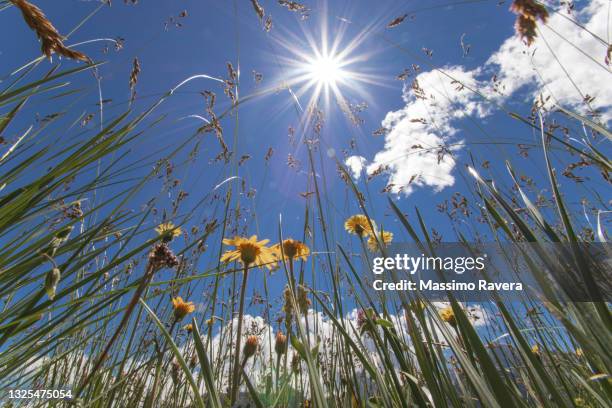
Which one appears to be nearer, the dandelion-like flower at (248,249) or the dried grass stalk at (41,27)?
the dried grass stalk at (41,27)

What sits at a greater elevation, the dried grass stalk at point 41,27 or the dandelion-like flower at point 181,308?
the dandelion-like flower at point 181,308

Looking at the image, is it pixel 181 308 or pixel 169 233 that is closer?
pixel 169 233

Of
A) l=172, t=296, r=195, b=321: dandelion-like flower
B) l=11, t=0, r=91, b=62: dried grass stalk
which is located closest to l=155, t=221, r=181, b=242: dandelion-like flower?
l=11, t=0, r=91, b=62: dried grass stalk

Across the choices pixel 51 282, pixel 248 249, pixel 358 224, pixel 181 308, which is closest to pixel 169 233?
pixel 51 282

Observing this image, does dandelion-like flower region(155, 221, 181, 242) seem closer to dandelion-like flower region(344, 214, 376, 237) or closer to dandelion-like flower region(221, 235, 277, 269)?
dandelion-like flower region(221, 235, 277, 269)

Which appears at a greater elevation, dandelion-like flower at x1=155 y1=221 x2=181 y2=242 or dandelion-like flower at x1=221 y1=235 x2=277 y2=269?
dandelion-like flower at x1=221 y1=235 x2=277 y2=269

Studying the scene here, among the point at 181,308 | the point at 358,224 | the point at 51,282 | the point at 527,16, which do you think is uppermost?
the point at 358,224

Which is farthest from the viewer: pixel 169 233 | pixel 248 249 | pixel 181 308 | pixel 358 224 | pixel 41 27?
pixel 358 224

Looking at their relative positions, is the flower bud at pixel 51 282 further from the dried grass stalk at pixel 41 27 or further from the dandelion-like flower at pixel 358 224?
the dandelion-like flower at pixel 358 224

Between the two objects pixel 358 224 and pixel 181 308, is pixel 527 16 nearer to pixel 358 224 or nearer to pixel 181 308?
pixel 358 224

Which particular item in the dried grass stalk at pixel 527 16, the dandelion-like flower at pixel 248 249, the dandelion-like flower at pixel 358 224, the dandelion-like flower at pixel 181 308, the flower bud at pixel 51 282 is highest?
the dandelion-like flower at pixel 358 224

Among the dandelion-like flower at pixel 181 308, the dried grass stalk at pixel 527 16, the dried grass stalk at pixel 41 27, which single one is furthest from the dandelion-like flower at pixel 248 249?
the dried grass stalk at pixel 527 16

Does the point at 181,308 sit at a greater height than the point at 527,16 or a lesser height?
greater

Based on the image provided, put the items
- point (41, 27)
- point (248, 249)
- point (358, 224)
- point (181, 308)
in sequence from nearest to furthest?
point (41, 27), point (248, 249), point (181, 308), point (358, 224)
